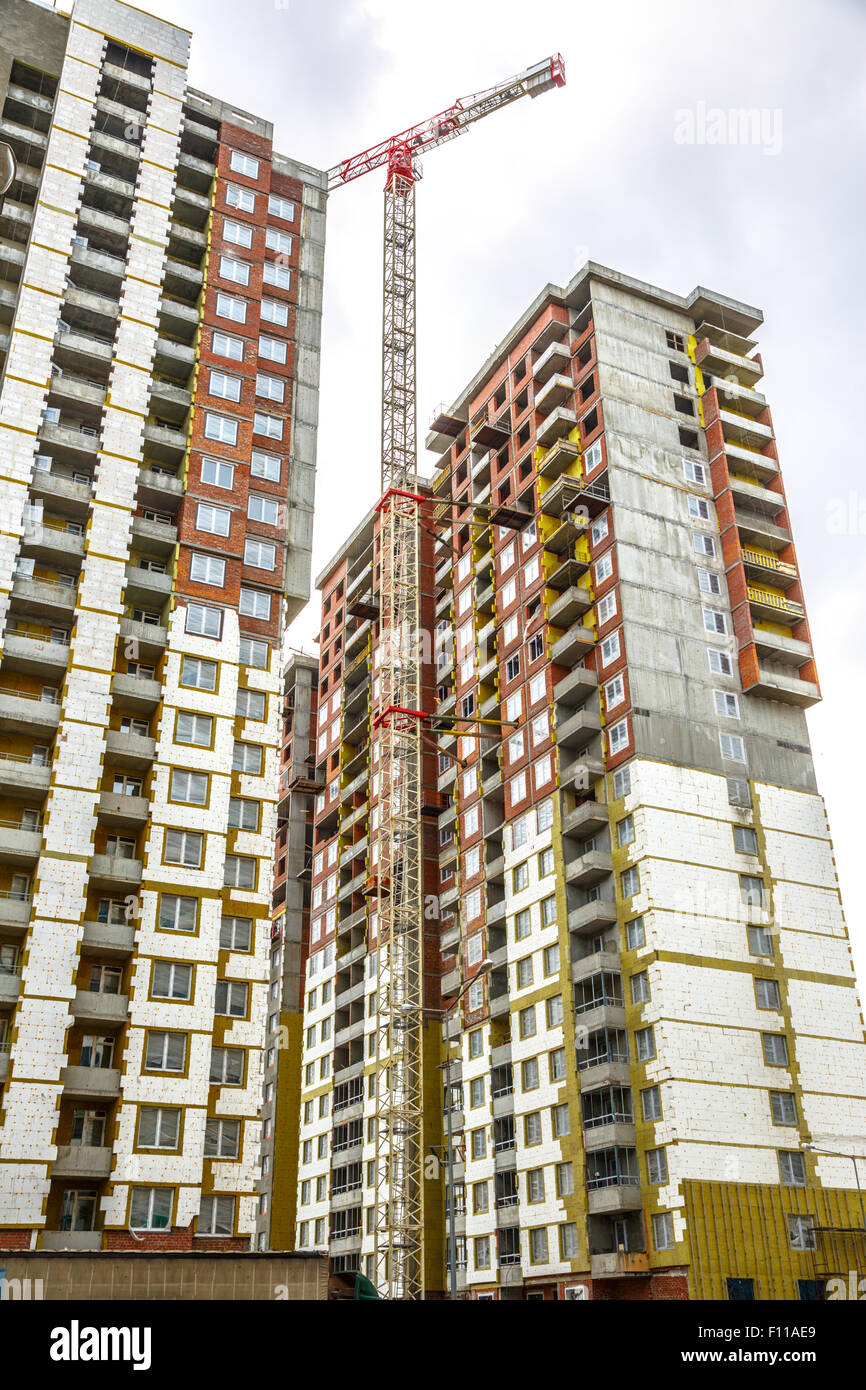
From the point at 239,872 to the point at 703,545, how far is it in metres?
41.9

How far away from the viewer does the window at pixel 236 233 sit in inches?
2862

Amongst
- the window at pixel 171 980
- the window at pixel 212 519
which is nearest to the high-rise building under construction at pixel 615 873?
the window at pixel 171 980

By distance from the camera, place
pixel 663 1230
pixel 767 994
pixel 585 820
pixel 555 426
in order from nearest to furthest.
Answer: pixel 663 1230, pixel 767 994, pixel 585 820, pixel 555 426

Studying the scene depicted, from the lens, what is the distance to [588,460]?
3295 inches

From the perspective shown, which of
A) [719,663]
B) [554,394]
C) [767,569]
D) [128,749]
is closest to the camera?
[128,749]

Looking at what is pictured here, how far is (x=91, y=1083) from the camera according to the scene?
49750mm

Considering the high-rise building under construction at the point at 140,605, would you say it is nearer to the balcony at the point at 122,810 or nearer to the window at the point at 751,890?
the balcony at the point at 122,810

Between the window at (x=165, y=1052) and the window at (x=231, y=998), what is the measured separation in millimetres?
2922

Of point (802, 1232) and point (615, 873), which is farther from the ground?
point (615, 873)

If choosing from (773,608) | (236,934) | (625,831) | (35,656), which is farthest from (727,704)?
(35,656)

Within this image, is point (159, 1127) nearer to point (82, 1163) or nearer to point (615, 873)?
point (82, 1163)

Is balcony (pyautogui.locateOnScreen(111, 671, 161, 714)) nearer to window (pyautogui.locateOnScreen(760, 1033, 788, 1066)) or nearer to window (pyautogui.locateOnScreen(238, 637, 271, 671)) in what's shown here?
window (pyautogui.locateOnScreen(238, 637, 271, 671))
